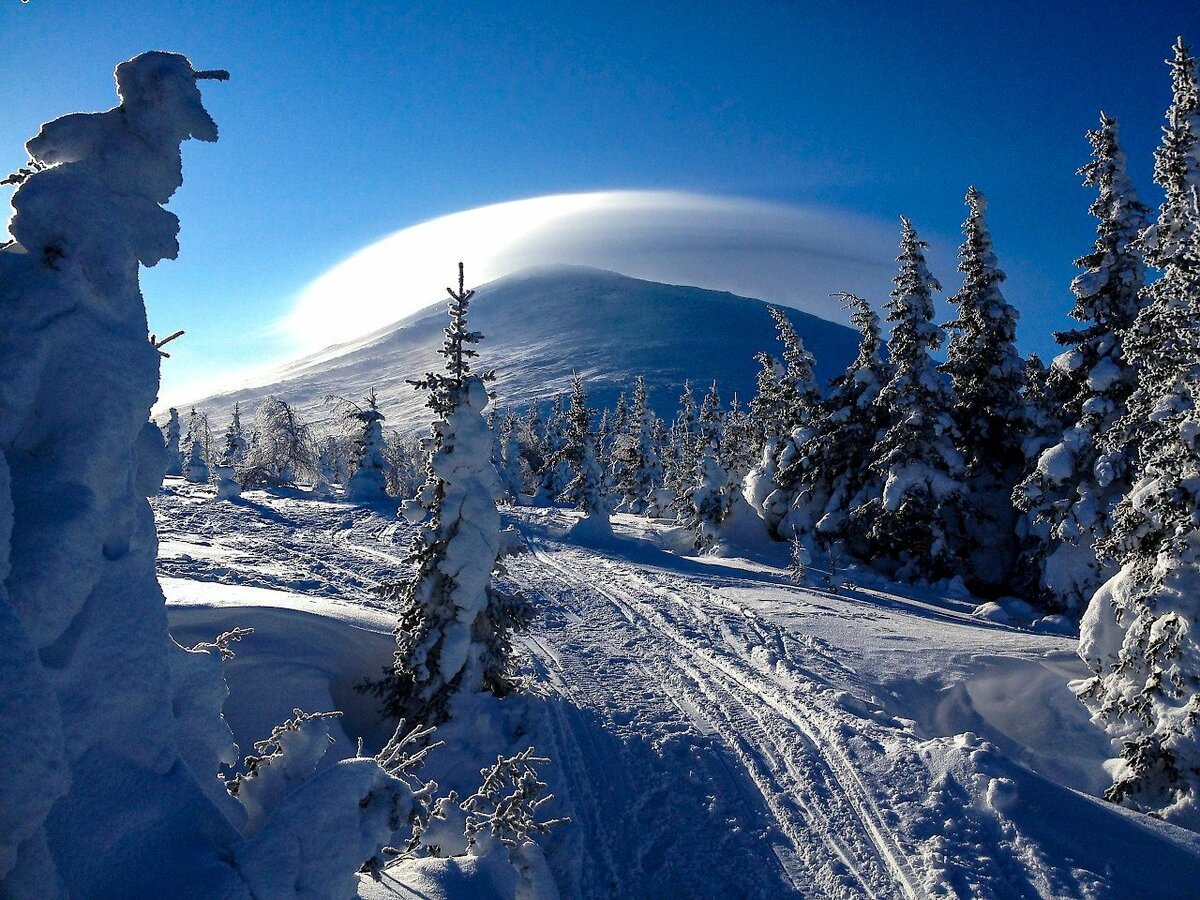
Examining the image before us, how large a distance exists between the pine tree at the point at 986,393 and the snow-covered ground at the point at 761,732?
298 inches

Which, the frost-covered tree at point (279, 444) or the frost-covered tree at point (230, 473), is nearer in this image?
the frost-covered tree at point (230, 473)

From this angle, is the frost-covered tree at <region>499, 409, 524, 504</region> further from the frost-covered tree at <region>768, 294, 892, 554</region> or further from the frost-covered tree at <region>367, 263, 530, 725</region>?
the frost-covered tree at <region>367, 263, 530, 725</region>

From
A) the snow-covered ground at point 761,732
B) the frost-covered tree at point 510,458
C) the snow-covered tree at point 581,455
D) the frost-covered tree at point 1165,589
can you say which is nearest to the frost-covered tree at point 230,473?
the snow-covered ground at point 761,732

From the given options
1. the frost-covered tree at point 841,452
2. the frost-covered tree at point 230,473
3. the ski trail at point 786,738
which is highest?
the frost-covered tree at point 841,452

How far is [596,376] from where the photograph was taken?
16788 cm

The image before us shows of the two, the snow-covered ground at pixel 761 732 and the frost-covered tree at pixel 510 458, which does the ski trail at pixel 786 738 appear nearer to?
the snow-covered ground at pixel 761 732

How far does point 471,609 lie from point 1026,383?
23.0 m

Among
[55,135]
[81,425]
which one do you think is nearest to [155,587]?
[81,425]

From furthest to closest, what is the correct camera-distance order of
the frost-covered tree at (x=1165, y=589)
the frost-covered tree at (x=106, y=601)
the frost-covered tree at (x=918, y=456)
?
the frost-covered tree at (x=918, y=456), the frost-covered tree at (x=1165, y=589), the frost-covered tree at (x=106, y=601)

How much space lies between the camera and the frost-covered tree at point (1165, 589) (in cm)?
959

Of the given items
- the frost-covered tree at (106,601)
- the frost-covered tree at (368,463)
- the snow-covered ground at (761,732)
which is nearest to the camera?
the frost-covered tree at (106,601)

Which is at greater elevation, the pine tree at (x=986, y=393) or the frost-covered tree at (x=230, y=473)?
the pine tree at (x=986, y=393)

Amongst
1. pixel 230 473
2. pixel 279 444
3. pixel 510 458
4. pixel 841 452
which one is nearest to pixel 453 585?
pixel 841 452

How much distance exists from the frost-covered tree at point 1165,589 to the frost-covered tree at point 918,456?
9815 mm
